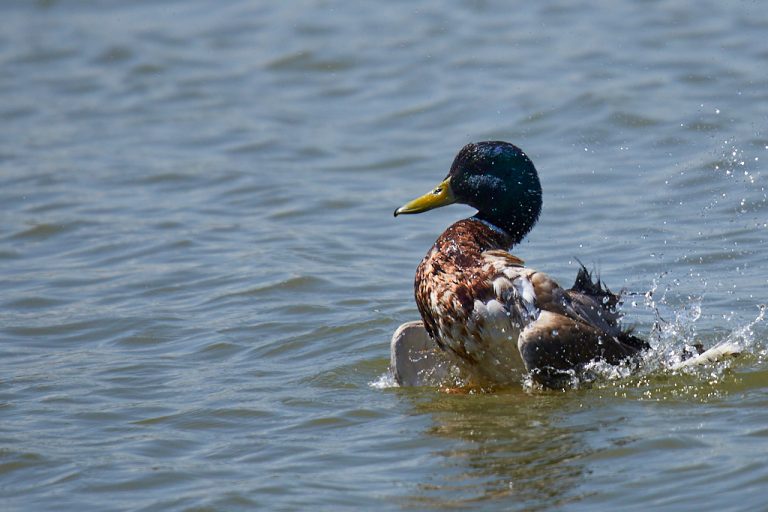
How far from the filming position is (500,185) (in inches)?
312

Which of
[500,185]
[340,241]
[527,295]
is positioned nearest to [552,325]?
[527,295]

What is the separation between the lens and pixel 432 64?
1622cm

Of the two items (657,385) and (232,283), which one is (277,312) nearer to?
(232,283)

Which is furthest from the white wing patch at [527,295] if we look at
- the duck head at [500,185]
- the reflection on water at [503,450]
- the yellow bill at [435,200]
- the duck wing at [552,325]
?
the yellow bill at [435,200]

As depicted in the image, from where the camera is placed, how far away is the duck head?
793 cm

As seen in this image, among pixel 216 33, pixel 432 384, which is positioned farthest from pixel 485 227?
pixel 216 33

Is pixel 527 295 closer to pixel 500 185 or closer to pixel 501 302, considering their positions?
pixel 501 302

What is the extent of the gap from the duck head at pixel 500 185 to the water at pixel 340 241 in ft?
3.39

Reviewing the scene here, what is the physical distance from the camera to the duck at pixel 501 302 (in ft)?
23.8

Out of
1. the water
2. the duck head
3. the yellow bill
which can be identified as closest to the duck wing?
the water

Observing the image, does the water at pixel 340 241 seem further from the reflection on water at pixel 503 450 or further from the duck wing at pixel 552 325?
the duck wing at pixel 552 325

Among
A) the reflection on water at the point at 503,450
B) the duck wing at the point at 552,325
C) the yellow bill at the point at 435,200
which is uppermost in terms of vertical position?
the yellow bill at the point at 435,200

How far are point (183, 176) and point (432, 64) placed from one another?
390cm

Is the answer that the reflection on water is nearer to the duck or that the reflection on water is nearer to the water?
the water
